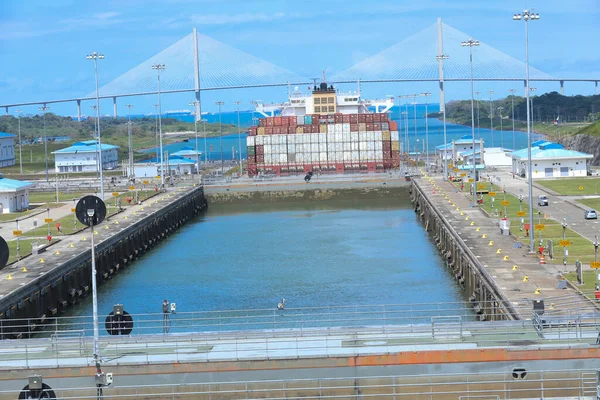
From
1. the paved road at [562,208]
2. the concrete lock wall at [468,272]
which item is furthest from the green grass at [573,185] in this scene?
the concrete lock wall at [468,272]

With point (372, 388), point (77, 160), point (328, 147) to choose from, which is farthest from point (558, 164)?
point (372, 388)

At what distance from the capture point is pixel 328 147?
96750 millimetres

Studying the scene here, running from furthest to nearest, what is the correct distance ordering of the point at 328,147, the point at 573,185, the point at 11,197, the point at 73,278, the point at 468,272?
the point at 328,147, the point at 573,185, the point at 11,197, the point at 73,278, the point at 468,272

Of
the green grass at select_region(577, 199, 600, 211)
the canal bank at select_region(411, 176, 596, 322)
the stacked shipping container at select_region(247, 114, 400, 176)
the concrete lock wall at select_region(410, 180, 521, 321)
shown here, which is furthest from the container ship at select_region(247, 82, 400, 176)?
the green grass at select_region(577, 199, 600, 211)

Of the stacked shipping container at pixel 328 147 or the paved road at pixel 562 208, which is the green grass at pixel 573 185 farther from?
the stacked shipping container at pixel 328 147

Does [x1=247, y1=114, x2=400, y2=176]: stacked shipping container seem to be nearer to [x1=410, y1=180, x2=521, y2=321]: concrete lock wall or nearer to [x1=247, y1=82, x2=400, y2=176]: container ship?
[x1=247, y1=82, x2=400, y2=176]: container ship

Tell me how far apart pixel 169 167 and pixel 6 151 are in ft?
111

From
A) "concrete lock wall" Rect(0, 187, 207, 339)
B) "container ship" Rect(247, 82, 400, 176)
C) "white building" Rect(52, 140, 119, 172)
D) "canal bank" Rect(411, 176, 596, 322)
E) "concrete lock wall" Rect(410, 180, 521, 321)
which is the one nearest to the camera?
"canal bank" Rect(411, 176, 596, 322)

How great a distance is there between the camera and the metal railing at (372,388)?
67.9ft

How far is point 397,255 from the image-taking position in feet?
175

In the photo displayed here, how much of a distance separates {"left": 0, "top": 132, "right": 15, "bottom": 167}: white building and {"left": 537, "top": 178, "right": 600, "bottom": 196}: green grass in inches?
2569

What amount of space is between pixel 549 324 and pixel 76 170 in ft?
302

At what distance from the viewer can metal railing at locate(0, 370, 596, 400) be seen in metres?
20.7

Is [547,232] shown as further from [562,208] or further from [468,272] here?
[562,208]
